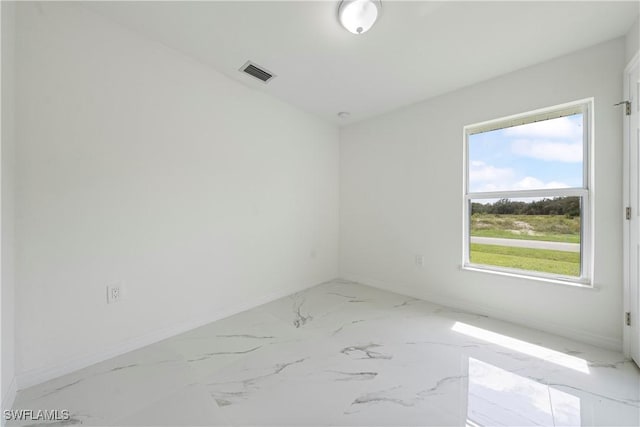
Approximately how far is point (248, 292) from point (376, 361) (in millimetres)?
1478

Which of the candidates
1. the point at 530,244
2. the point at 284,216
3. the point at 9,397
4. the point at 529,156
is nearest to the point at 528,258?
the point at 530,244

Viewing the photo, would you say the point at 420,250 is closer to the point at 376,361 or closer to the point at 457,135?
the point at 457,135

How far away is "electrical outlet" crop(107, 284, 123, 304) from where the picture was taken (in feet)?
5.66

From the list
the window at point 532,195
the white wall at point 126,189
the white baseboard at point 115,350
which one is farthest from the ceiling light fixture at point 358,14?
the white baseboard at point 115,350

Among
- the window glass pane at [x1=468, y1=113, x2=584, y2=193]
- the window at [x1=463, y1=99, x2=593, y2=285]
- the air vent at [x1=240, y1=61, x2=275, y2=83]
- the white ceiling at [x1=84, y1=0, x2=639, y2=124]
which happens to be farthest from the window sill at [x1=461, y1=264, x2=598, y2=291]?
the air vent at [x1=240, y1=61, x2=275, y2=83]

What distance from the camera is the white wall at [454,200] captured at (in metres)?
1.86

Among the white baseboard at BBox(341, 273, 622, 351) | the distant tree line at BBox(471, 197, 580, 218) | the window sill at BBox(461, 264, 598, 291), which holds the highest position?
the distant tree line at BBox(471, 197, 580, 218)

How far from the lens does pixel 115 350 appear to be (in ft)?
5.70

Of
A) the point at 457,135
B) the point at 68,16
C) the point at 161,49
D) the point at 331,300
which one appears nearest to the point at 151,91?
the point at 161,49

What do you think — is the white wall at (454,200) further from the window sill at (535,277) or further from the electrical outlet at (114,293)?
the electrical outlet at (114,293)

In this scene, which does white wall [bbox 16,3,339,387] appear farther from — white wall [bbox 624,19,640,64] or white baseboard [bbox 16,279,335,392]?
white wall [bbox 624,19,640,64]

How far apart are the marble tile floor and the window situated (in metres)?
0.65

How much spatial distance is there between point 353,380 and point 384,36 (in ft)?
7.88

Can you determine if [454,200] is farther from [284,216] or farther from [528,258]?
[284,216]
